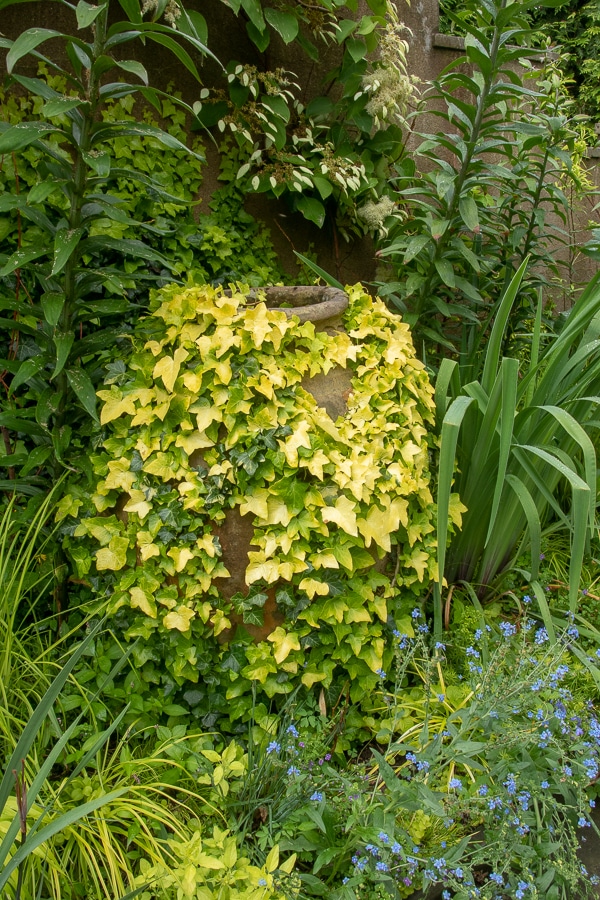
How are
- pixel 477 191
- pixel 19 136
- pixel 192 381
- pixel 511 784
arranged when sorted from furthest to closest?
pixel 477 191 < pixel 192 381 < pixel 19 136 < pixel 511 784

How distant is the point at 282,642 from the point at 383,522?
43cm

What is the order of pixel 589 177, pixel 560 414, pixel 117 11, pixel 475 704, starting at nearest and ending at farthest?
1. pixel 475 704
2. pixel 560 414
3. pixel 117 11
4. pixel 589 177

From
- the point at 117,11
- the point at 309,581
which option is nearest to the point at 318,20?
the point at 117,11

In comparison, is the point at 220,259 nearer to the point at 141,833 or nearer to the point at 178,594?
the point at 178,594

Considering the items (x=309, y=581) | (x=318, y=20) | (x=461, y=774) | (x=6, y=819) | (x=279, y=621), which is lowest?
(x=461, y=774)

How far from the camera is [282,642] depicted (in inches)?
70.7

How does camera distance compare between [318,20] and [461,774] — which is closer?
[461,774]

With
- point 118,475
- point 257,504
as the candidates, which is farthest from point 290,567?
point 118,475

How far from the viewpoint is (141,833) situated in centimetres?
150

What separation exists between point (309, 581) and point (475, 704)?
0.52m

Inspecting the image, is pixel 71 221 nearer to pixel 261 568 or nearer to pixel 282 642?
pixel 261 568

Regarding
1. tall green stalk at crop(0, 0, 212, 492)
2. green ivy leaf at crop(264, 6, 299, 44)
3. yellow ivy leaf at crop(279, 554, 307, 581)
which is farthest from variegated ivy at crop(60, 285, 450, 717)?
green ivy leaf at crop(264, 6, 299, 44)

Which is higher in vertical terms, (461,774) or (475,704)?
(475,704)

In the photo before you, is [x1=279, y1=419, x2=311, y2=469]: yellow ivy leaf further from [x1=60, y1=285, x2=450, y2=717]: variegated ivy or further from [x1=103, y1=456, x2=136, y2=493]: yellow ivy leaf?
[x1=103, y1=456, x2=136, y2=493]: yellow ivy leaf
